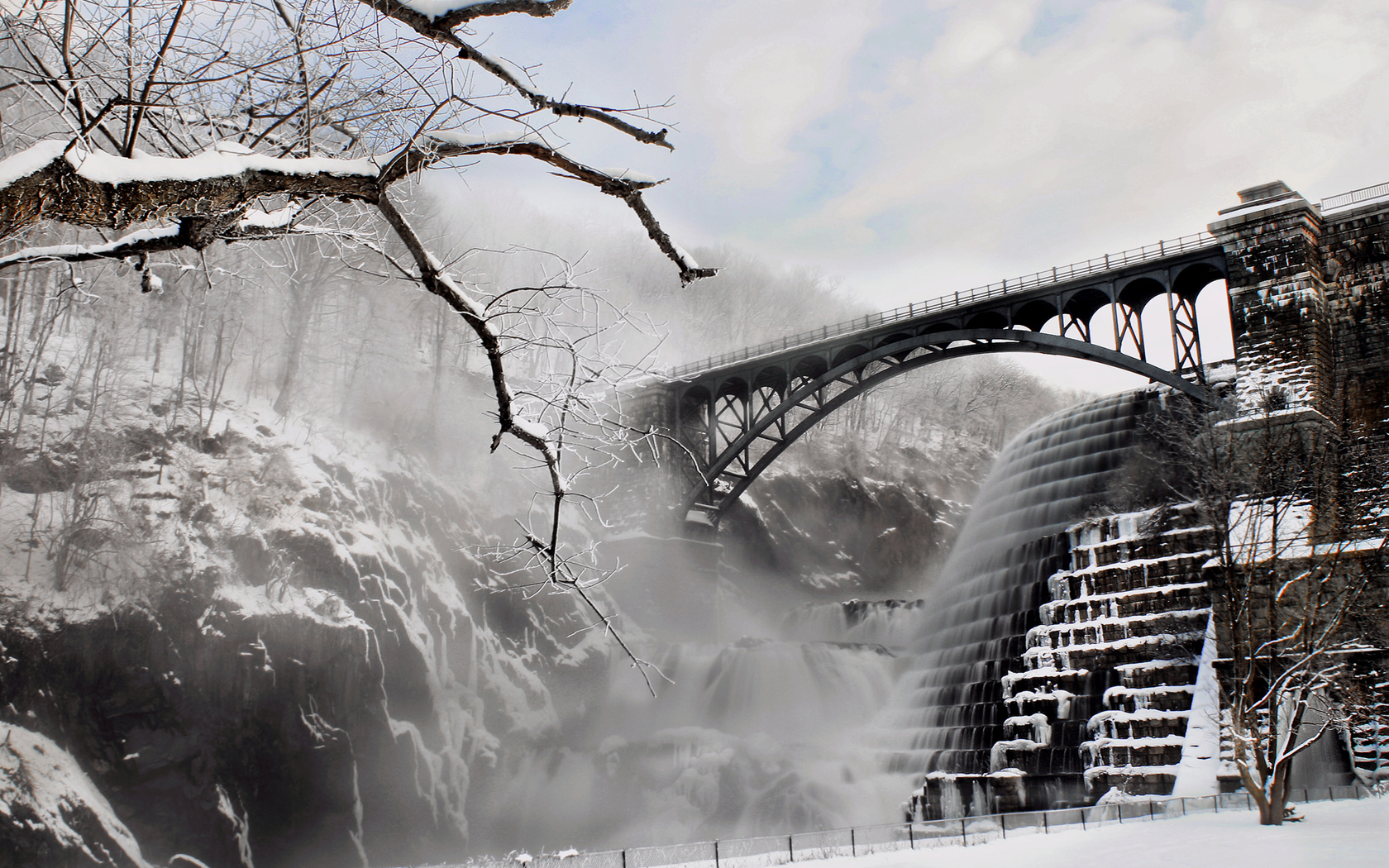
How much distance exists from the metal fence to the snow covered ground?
1.12ft

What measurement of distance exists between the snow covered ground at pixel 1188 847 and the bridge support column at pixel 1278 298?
12.5 metres

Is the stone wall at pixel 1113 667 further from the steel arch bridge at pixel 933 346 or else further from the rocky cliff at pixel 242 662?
the rocky cliff at pixel 242 662

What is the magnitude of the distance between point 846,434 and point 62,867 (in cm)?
4699

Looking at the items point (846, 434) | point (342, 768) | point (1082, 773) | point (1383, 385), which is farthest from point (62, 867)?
point (846, 434)

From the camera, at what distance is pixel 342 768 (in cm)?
2603

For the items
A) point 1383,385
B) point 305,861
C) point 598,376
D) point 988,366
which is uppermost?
point 988,366

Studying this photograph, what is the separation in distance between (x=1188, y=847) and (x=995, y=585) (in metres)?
15.5

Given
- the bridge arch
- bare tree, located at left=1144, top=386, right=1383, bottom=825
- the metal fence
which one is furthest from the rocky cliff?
bare tree, located at left=1144, top=386, right=1383, bottom=825

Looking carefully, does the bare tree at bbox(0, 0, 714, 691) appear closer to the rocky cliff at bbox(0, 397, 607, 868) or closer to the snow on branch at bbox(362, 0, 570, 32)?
the snow on branch at bbox(362, 0, 570, 32)

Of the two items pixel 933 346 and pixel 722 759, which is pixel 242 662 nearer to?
pixel 722 759

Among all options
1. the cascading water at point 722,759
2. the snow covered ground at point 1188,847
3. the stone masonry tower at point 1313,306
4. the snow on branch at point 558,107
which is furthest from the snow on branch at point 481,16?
the stone masonry tower at point 1313,306

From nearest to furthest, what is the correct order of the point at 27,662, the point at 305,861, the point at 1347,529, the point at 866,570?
the point at 1347,529 → the point at 27,662 → the point at 305,861 → the point at 866,570

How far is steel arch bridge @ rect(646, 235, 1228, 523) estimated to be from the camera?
25391 mm

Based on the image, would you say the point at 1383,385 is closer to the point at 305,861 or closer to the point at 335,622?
the point at 335,622
